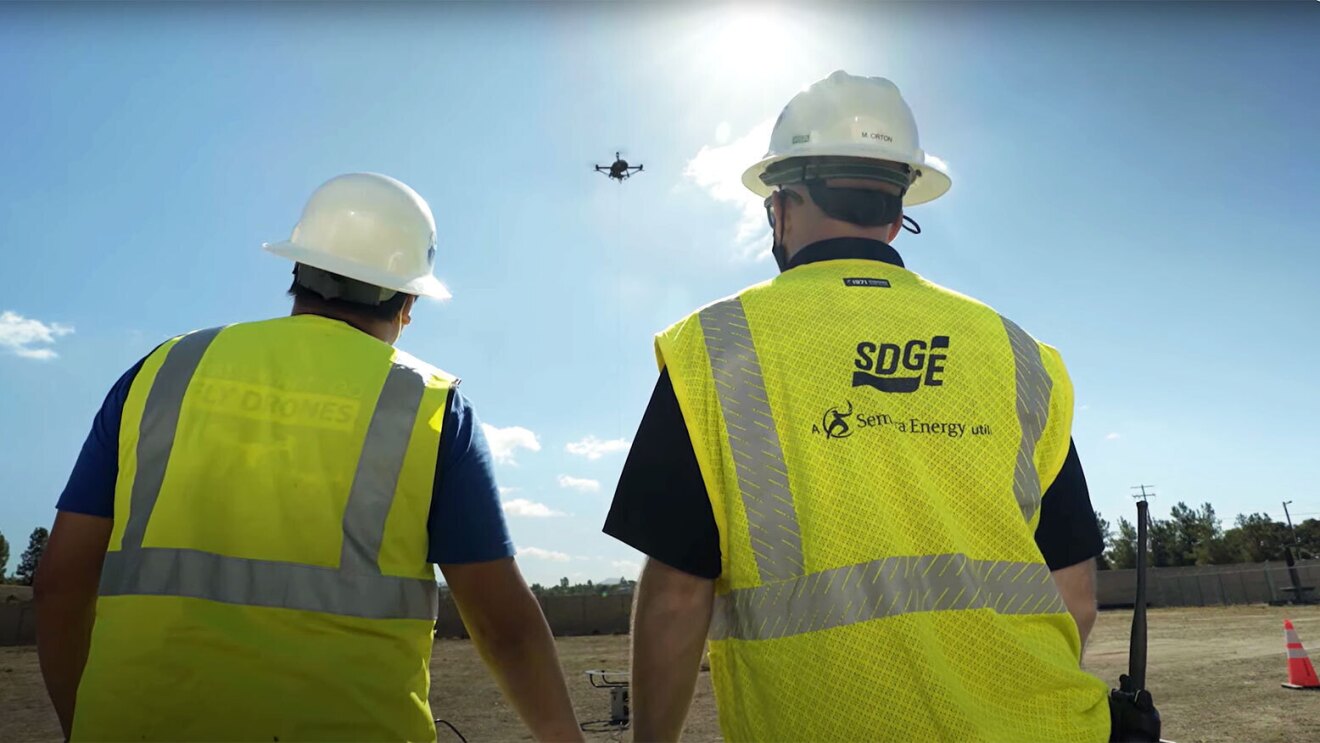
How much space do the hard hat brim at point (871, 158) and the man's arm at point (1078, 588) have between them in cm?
121

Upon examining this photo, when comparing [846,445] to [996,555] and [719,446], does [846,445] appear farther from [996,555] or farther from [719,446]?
[996,555]

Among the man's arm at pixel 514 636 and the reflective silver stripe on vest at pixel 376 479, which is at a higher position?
the reflective silver stripe on vest at pixel 376 479

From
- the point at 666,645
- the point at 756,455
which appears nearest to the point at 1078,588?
the point at 756,455

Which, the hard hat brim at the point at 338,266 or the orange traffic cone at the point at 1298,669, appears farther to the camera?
the orange traffic cone at the point at 1298,669

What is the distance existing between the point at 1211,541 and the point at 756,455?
349 ft

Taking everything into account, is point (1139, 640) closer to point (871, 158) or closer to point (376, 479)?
point (871, 158)

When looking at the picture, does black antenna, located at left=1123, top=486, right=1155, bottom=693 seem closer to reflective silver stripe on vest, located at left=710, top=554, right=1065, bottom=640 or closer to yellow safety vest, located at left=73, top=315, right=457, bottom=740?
reflective silver stripe on vest, located at left=710, top=554, right=1065, bottom=640

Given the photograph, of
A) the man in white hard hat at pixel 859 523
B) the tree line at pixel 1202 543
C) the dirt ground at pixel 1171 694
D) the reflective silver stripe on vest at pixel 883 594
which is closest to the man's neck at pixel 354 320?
the man in white hard hat at pixel 859 523

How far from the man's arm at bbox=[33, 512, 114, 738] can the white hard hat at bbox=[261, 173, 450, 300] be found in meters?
1.01

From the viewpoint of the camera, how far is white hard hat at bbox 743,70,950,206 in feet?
8.07

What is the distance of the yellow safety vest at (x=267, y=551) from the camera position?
6.48 ft

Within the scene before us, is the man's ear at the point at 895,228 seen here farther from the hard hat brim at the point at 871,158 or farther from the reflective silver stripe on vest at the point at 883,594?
the reflective silver stripe on vest at the point at 883,594

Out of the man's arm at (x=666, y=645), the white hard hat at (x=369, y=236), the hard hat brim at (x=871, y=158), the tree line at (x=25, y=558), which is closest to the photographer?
the man's arm at (x=666, y=645)

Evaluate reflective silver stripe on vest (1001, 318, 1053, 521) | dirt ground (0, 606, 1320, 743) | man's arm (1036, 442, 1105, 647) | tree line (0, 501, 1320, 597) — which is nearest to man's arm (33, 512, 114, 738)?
reflective silver stripe on vest (1001, 318, 1053, 521)
